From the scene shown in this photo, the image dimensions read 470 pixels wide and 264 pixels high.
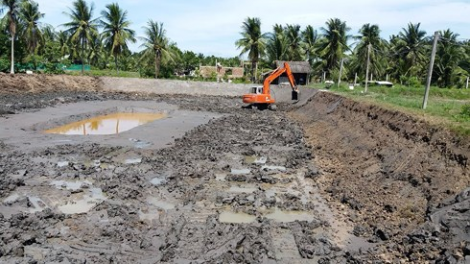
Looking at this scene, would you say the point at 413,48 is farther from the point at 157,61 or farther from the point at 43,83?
the point at 43,83

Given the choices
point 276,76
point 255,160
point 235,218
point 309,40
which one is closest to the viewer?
point 235,218

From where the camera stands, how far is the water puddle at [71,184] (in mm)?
Answer: 11328

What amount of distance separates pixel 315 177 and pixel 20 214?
29.2 ft

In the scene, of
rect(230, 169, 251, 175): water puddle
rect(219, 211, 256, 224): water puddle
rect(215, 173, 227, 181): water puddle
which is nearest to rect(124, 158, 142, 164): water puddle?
rect(215, 173, 227, 181): water puddle

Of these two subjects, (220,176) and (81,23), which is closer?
(220,176)

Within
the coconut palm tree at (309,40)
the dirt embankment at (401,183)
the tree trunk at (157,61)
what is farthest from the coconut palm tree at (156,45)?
the dirt embankment at (401,183)

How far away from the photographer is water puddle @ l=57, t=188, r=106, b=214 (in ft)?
31.9

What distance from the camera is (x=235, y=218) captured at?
31.4 ft

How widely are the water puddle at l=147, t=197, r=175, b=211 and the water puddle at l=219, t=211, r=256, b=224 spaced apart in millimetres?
1445

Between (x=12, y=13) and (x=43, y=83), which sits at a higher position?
(x=12, y=13)

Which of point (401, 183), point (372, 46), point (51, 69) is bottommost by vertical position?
point (401, 183)

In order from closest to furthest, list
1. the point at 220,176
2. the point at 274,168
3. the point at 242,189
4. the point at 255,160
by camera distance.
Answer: the point at 242,189 < the point at 220,176 < the point at 274,168 < the point at 255,160

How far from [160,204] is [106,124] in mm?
17660

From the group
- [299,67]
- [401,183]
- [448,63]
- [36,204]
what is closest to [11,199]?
[36,204]
